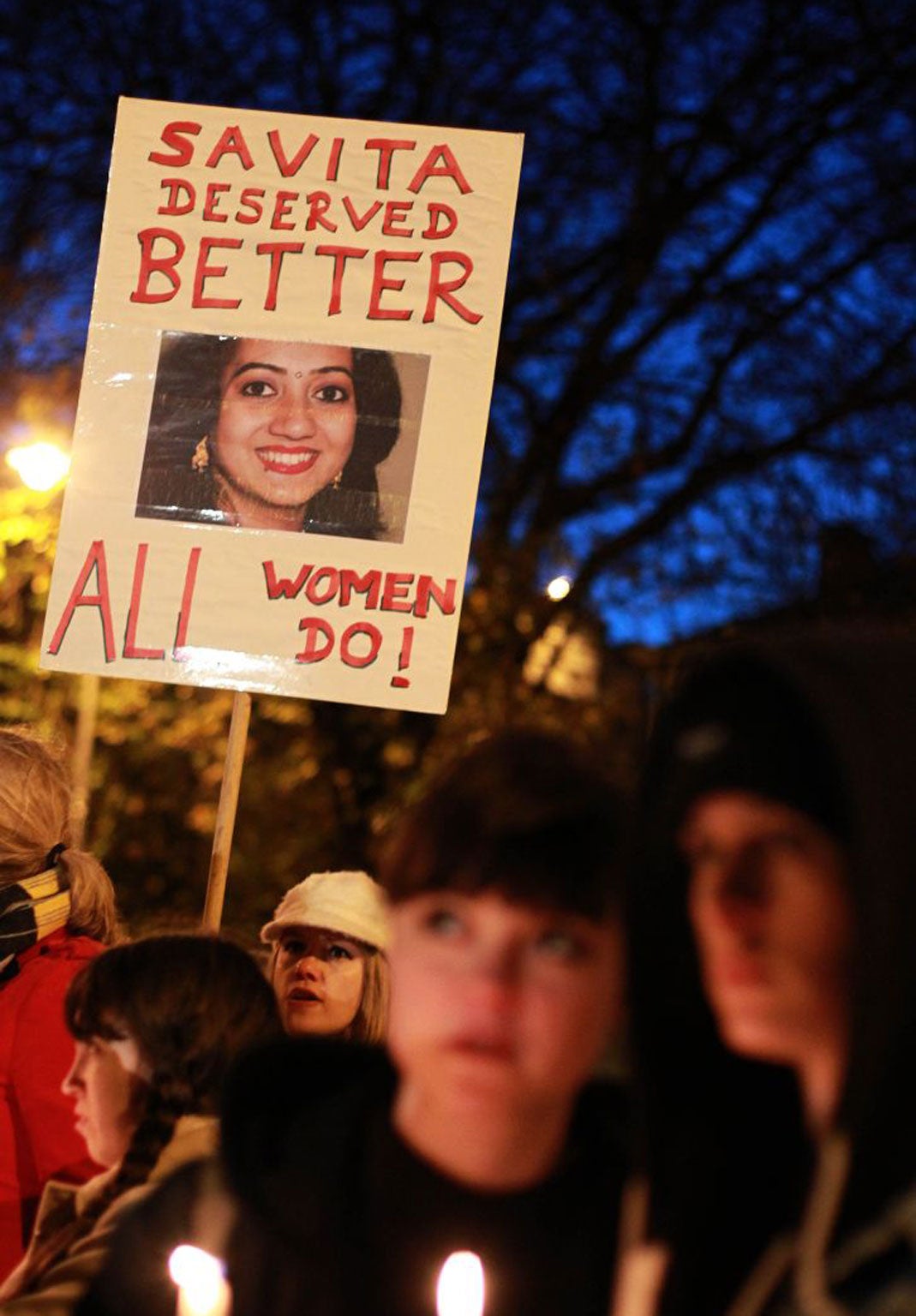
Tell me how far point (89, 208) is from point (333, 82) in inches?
65.1

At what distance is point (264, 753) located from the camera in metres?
10.5

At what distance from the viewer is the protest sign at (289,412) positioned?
10.1 ft

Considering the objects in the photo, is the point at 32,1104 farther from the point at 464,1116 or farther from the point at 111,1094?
the point at 464,1116

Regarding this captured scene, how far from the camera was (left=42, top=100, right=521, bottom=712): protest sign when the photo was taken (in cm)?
307

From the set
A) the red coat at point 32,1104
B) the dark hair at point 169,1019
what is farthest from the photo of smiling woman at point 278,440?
the dark hair at point 169,1019

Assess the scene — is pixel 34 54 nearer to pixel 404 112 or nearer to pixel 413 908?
pixel 404 112

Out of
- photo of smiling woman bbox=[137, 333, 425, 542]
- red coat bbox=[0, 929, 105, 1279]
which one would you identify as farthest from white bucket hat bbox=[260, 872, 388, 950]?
photo of smiling woman bbox=[137, 333, 425, 542]

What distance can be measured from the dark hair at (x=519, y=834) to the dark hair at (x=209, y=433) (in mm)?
1789

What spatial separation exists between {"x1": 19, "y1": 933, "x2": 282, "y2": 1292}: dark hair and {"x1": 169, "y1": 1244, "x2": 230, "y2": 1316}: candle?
0.61 m

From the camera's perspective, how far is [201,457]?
3113 millimetres

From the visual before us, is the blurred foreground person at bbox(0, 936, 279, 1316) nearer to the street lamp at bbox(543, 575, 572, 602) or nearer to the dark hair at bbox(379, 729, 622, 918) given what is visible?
the dark hair at bbox(379, 729, 622, 918)

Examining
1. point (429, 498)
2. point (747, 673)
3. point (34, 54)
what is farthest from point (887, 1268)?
point (34, 54)

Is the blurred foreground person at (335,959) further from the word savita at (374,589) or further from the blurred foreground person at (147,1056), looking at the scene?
the blurred foreground person at (147,1056)

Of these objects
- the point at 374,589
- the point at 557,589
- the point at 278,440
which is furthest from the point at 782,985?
the point at 557,589
